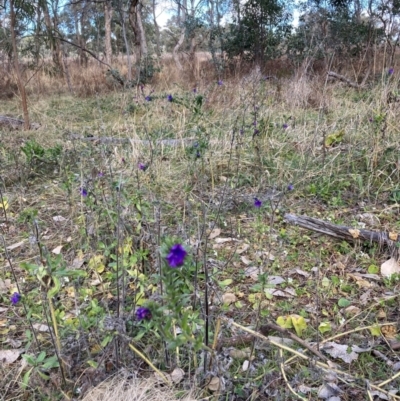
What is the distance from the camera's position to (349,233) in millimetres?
1877

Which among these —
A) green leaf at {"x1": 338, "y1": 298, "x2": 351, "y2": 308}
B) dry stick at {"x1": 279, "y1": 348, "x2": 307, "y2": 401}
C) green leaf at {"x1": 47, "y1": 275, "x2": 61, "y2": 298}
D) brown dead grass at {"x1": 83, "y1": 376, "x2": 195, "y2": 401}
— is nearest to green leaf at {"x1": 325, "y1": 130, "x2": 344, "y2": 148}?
green leaf at {"x1": 338, "y1": 298, "x2": 351, "y2": 308}

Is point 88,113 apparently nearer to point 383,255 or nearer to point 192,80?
point 192,80

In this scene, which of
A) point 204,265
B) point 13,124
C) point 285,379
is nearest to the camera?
point 285,379

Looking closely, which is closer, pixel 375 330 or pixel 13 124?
pixel 375 330

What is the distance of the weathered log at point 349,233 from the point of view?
1.84 metres

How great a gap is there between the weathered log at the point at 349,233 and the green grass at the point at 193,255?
6 centimetres

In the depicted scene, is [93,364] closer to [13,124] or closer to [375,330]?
[375,330]

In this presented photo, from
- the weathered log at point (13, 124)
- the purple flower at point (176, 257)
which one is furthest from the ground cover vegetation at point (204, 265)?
the weathered log at point (13, 124)

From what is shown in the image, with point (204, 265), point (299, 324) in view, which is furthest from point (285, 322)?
point (204, 265)

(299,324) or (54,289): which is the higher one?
(54,289)

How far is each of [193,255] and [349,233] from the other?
40.0 inches

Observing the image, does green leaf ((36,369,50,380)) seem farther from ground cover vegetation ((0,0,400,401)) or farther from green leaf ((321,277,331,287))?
green leaf ((321,277,331,287))

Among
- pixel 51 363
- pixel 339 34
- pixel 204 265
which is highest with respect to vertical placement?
pixel 339 34

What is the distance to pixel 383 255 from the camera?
182 centimetres
